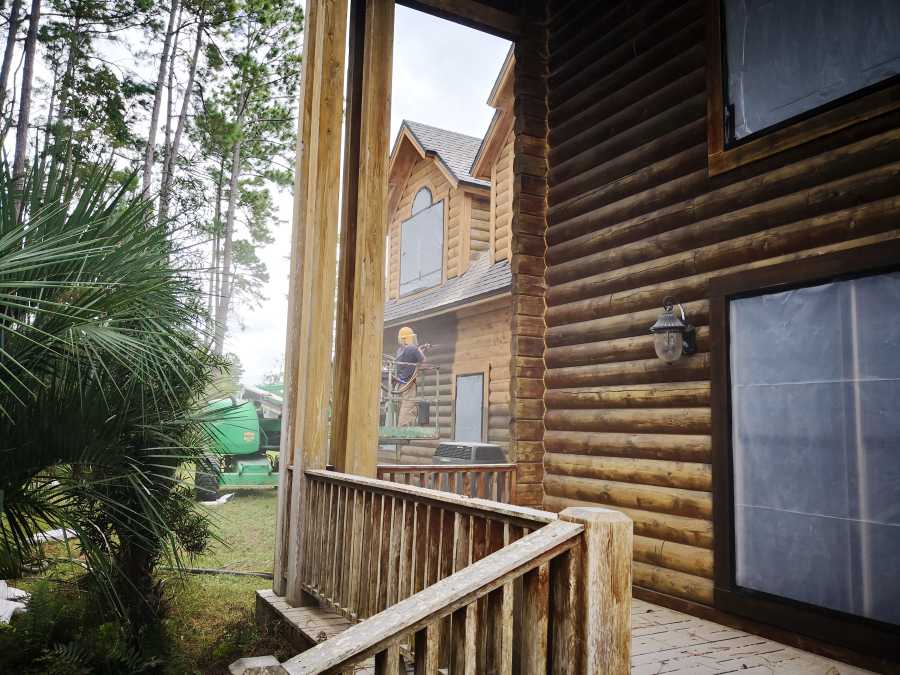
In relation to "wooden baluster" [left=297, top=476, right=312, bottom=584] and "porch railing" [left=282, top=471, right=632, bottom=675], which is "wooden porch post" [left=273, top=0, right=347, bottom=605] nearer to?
"wooden baluster" [left=297, top=476, right=312, bottom=584]

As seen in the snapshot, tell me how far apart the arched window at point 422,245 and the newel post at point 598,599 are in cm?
1092

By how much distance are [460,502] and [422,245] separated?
11.1 m

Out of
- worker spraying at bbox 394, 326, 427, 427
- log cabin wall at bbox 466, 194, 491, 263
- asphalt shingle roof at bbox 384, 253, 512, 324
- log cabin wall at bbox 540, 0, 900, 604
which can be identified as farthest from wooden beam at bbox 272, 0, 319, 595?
log cabin wall at bbox 466, 194, 491, 263

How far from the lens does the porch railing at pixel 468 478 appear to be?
5551 mm

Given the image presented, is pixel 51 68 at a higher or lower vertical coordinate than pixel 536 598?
higher

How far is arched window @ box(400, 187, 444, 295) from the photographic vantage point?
13.0 metres

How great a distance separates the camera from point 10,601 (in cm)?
506

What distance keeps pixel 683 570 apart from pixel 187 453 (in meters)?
3.55

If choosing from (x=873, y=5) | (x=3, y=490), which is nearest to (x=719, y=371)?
(x=873, y=5)

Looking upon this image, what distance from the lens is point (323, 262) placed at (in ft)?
15.9

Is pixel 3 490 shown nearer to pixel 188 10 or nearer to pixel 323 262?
pixel 323 262

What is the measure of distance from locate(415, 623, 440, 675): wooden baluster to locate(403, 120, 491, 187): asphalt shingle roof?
413 inches

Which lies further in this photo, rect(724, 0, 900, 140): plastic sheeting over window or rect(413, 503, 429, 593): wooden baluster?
rect(724, 0, 900, 140): plastic sheeting over window

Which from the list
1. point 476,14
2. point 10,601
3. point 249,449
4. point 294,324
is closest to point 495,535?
point 294,324
